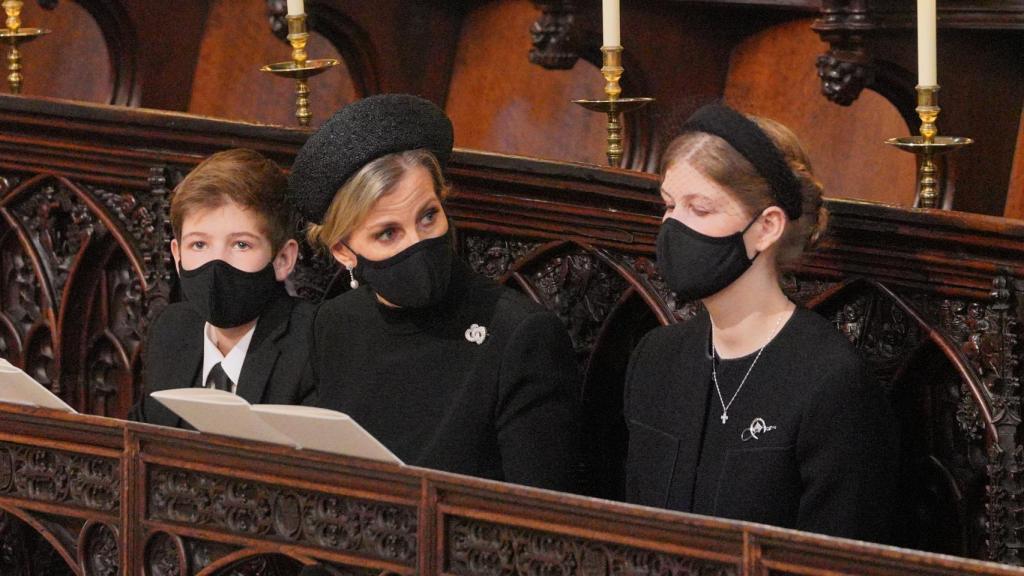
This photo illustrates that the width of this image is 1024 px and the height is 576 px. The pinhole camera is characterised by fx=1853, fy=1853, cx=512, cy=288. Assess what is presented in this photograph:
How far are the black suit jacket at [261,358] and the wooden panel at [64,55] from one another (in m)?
2.55

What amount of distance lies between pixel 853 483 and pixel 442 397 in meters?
0.77

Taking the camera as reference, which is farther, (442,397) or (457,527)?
(442,397)

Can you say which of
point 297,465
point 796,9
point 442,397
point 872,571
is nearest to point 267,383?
point 442,397

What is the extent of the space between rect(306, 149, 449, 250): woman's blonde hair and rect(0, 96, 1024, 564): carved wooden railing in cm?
35

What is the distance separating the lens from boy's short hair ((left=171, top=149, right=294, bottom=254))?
345cm

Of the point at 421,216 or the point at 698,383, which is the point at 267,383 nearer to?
the point at 421,216

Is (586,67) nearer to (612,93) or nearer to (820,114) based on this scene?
(820,114)

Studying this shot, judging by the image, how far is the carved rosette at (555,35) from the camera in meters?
4.19

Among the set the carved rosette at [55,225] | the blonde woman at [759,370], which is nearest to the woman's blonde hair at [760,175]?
the blonde woman at [759,370]

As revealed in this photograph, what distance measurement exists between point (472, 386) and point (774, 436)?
57 cm

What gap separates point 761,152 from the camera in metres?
2.92

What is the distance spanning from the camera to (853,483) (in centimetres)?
285

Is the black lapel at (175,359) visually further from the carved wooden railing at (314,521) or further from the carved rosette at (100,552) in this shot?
the carved rosette at (100,552)

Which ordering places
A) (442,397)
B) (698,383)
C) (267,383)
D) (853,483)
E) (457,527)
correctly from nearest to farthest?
1. (457,527)
2. (853,483)
3. (698,383)
4. (442,397)
5. (267,383)
